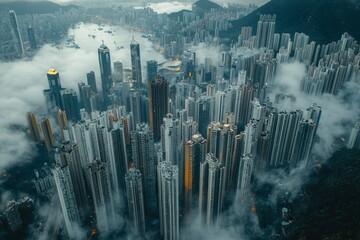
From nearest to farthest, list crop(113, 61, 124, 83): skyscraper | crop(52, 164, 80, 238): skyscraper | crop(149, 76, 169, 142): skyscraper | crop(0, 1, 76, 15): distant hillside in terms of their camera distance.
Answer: crop(52, 164, 80, 238): skyscraper
crop(149, 76, 169, 142): skyscraper
crop(113, 61, 124, 83): skyscraper
crop(0, 1, 76, 15): distant hillside

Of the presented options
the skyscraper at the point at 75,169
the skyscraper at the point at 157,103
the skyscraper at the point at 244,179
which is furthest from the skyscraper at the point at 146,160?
the skyscraper at the point at 157,103

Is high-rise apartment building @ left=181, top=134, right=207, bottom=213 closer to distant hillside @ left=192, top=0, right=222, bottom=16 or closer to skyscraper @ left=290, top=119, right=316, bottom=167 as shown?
skyscraper @ left=290, top=119, right=316, bottom=167

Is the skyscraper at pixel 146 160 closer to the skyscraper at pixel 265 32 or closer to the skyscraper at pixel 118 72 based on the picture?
the skyscraper at pixel 118 72

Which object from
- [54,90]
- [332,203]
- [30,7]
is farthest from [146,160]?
[30,7]

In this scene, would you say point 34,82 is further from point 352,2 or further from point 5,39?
point 352,2

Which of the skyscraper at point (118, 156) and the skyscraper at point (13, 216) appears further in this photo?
the skyscraper at point (118, 156)

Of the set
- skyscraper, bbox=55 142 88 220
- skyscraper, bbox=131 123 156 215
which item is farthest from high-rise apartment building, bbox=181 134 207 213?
→ skyscraper, bbox=55 142 88 220
